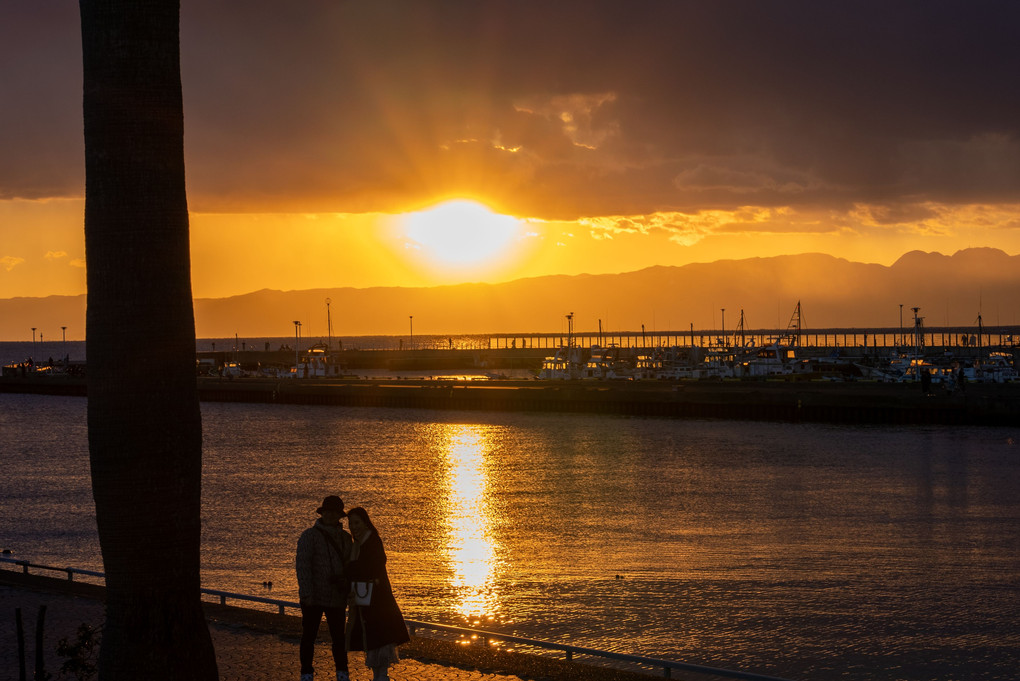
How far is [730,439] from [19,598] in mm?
49934

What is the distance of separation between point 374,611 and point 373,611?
0.01m

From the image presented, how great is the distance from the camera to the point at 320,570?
38.1 feet

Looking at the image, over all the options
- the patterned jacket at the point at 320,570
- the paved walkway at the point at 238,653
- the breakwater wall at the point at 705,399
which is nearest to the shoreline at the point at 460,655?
the paved walkway at the point at 238,653

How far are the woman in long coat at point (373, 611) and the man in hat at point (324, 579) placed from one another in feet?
0.59

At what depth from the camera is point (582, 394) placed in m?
91.1

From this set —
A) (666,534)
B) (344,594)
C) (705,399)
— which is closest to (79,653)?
(344,594)

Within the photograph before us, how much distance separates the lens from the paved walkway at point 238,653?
12227mm

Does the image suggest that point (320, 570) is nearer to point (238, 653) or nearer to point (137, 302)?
point (238, 653)

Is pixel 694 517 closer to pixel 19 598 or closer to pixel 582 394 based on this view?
pixel 19 598

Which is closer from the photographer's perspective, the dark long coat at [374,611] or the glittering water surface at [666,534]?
the dark long coat at [374,611]

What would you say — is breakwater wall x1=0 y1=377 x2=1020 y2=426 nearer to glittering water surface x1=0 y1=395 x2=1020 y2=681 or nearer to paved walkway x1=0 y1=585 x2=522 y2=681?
glittering water surface x1=0 y1=395 x2=1020 y2=681

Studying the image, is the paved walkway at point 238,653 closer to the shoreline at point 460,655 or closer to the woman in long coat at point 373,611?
the shoreline at point 460,655

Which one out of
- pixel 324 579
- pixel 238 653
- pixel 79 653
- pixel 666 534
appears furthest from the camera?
pixel 666 534

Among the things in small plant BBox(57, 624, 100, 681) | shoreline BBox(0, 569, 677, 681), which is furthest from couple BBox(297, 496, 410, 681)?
small plant BBox(57, 624, 100, 681)
